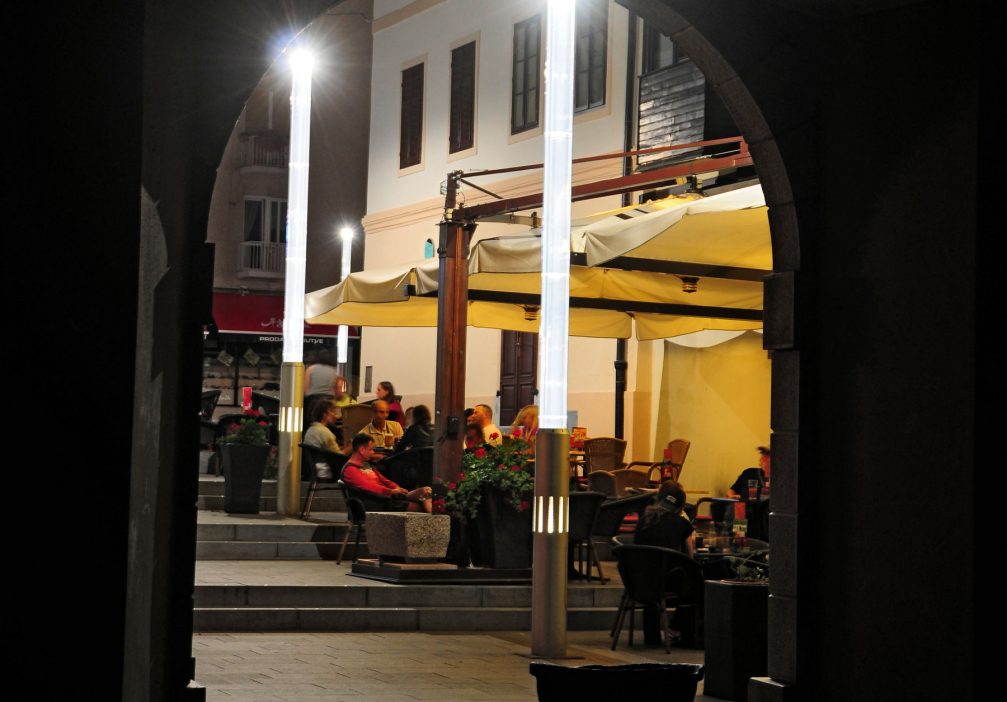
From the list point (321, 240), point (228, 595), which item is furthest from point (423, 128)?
point (228, 595)

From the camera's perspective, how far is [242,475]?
1490cm

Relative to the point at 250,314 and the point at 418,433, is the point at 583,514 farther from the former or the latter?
the point at 250,314

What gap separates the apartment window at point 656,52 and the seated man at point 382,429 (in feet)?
19.3

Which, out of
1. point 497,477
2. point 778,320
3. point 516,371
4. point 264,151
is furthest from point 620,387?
point 264,151

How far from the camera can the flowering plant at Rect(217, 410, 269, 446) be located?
15.2m

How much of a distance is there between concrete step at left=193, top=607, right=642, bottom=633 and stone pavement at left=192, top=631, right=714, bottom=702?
199 mm

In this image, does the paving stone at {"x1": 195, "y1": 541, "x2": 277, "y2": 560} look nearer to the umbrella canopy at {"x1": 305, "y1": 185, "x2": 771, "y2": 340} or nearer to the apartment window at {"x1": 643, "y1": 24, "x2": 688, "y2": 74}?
the umbrella canopy at {"x1": 305, "y1": 185, "x2": 771, "y2": 340}

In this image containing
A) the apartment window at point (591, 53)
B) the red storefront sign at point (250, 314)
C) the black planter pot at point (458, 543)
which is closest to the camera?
the black planter pot at point (458, 543)

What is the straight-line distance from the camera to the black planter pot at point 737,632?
28.1 ft

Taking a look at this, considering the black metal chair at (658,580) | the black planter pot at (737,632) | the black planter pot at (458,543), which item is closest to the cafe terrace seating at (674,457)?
the black planter pot at (458,543)

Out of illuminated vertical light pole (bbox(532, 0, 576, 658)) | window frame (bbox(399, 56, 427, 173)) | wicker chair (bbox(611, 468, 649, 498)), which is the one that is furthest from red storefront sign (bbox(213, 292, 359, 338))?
illuminated vertical light pole (bbox(532, 0, 576, 658))

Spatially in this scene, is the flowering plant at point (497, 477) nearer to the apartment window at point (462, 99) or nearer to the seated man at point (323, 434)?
the seated man at point (323, 434)

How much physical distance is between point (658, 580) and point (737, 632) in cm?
184

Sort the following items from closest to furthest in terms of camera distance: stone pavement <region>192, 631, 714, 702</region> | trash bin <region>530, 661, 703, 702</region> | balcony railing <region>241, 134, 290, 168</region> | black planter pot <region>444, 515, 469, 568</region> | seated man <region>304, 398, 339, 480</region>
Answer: trash bin <region>530, 661, 703, 702</region>, stone pavement <region>192, 631, 714, 702</region>, black planter pot <region>444, 515, 469, 568</region>, seated man <region>304, 398, 339, 480</region>, balcony railing <region>241, 134, 290, 168</region>
